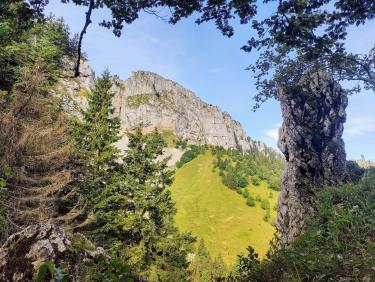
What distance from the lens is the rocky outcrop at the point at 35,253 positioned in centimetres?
323

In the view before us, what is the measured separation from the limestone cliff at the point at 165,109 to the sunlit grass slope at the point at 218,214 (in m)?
32.2

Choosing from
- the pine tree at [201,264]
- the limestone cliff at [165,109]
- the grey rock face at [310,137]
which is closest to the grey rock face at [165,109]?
the limestone cliff at [165,109]

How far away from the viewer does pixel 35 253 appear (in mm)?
3365

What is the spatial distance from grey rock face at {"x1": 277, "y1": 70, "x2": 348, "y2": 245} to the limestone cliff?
116 m

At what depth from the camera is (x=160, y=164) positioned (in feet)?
93.6

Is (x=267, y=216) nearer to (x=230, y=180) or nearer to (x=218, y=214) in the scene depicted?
(x=218, y=214)

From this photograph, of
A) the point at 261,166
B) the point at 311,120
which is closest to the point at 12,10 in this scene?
the point at 311,120

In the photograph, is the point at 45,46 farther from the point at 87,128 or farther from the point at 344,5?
the point at 344,5

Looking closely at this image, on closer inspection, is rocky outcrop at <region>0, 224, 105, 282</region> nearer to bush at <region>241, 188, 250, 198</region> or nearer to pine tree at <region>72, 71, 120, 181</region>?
pine tree at <region>72, 71, 120, 181</region>

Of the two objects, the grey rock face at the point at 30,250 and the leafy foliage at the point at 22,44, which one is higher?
the leafy foliage at the point at 22,44

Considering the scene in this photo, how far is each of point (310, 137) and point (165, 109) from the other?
465 feet

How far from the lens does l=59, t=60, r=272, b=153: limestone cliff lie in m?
150

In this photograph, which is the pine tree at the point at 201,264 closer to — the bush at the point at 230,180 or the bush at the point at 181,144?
the bush at the point at 230,180

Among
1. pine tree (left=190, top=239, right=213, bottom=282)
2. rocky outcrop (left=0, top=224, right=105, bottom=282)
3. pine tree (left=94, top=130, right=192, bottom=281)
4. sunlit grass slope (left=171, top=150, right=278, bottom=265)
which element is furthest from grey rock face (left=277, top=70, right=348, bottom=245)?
sunlit grass slope (left=171, top=150, right=278, bottom=265)
